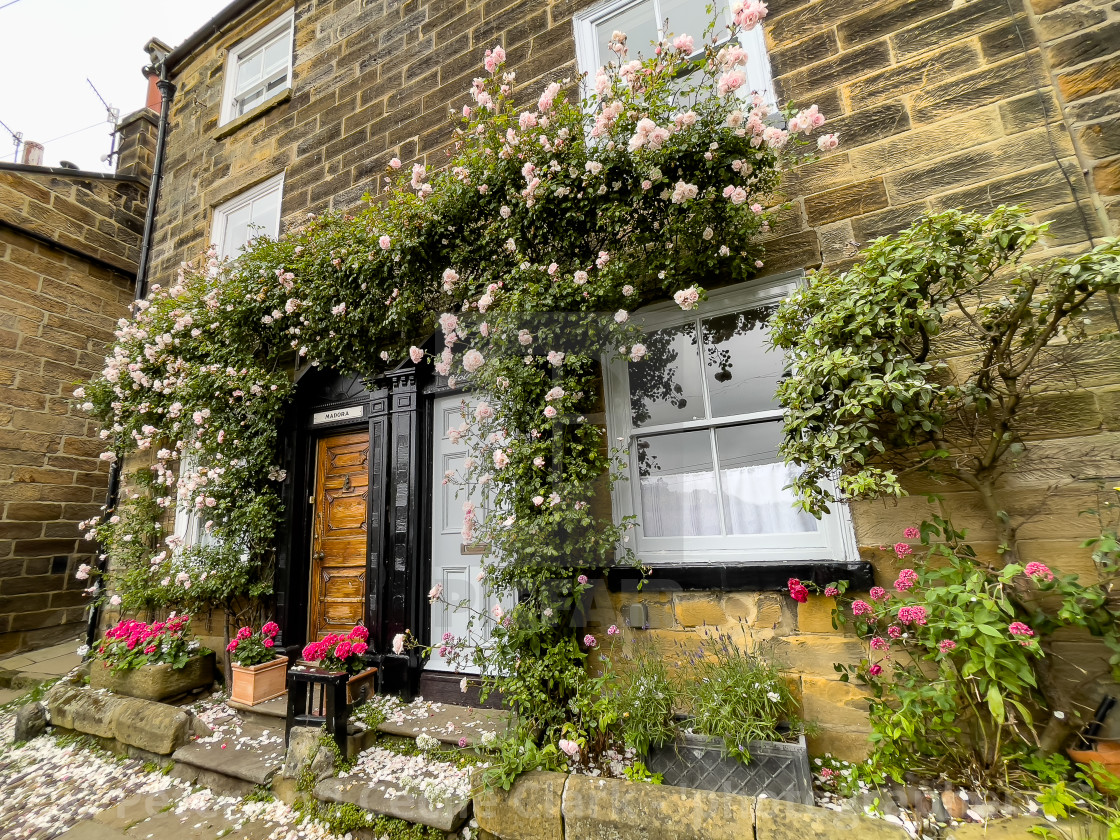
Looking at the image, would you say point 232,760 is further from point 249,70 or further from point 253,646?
point 249,70

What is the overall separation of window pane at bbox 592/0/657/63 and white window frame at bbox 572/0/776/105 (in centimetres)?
1

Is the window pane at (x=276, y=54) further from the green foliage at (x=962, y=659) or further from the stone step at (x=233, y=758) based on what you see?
the green foliage at (x=962, y=659)

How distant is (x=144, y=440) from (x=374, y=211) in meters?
3.33

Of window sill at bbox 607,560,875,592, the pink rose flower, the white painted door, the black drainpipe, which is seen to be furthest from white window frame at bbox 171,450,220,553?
the pink rose flower

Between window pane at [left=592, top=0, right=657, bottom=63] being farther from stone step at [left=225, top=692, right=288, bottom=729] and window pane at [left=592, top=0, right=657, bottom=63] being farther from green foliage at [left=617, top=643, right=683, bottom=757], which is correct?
stone step at [left=225, top=692, right=288, bottom=729]

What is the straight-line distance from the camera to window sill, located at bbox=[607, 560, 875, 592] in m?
2.39

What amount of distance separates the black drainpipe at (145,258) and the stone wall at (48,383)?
36 centimetres

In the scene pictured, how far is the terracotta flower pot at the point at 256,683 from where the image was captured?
12.3 feet

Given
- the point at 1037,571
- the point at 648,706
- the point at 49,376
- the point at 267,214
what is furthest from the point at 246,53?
the point at 1037,571

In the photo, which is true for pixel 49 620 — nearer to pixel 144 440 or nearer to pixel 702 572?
pixel 144 440

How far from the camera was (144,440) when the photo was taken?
15.8 feet

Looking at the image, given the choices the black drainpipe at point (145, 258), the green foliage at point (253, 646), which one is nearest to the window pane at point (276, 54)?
the black drainpipe at point (145, 258)

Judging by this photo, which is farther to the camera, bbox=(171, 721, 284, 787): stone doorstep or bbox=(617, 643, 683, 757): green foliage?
bbox=(171, 721, 284, 787): stone doorstep

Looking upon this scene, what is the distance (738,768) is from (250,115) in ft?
25.3
